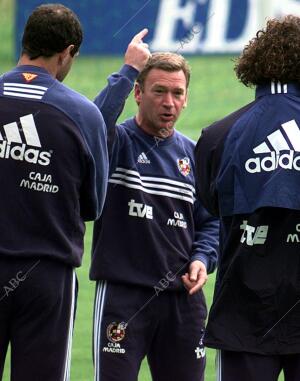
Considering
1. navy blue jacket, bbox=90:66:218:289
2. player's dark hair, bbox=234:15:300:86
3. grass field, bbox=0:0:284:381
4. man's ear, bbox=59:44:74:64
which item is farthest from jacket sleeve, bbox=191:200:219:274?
grass field, bbox=0:0:284:381

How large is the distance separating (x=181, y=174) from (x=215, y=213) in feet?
3.47

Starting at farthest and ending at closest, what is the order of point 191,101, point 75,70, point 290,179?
point 75,70 → point 191,101 → point 290,179

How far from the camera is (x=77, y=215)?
5250 millimetres

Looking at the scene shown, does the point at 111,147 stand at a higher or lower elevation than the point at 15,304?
higher

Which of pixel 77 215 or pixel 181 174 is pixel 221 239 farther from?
pixel 181 174

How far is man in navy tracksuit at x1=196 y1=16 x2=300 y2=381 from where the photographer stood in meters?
4.79

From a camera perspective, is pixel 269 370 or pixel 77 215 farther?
pixel 77 215

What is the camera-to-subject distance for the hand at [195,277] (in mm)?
5902

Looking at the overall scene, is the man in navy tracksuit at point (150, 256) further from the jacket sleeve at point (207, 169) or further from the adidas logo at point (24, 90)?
the jacket sleeve at point (207, 169)

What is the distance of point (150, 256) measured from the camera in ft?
19.8

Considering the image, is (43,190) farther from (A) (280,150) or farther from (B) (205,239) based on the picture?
(B) (205,239)

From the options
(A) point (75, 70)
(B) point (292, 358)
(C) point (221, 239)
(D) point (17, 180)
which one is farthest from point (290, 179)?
(A) point (75, 70)

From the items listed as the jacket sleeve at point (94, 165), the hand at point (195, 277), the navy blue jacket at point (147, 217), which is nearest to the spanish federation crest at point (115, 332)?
the navy blue jacket at point (147, 217)

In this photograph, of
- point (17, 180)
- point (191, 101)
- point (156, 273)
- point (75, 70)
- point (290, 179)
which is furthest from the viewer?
point (75, 70)
